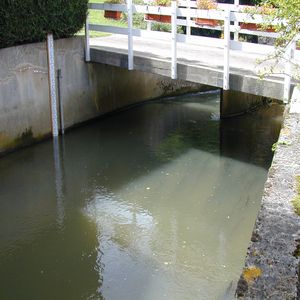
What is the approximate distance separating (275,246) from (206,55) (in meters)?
8.14

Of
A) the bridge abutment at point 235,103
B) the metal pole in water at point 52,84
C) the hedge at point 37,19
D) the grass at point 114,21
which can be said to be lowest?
the bridge abutment at point 235,103

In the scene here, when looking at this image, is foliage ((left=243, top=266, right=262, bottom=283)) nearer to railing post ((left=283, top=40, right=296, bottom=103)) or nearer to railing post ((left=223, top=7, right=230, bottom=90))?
railing post ((left=283, top=40, right=296, bottom=103))

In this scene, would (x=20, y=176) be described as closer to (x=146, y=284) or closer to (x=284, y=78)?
(x=146, y=284)

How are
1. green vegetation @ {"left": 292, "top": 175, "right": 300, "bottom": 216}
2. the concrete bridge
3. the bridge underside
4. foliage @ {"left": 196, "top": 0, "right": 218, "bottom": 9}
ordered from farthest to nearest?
foliage @ {"left": 196, "top": 0, "right": 218, "bottom": 9} < the bridge underside < the concrete bridge < green vegetation @ {"left": 292, "top": 175, "right": 300, "bottom": 216}

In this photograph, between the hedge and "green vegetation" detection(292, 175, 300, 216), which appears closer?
"green vegetation" detection(292, 175, 300, 216)

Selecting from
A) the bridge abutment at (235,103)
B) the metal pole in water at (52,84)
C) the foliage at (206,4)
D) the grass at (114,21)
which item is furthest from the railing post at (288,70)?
the grass at (114,21)

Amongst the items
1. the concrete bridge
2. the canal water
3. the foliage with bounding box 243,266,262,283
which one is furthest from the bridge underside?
the foliage with bounding box 243,266,262,283

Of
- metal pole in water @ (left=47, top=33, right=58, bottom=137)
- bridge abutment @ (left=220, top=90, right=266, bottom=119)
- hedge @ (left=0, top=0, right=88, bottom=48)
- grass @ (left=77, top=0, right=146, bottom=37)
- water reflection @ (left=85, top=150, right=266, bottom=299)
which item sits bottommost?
water reflection @ (left=85, top=150, right=266, bottom=299)

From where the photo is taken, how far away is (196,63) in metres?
9.97

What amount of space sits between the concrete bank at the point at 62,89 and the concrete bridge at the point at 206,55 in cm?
58

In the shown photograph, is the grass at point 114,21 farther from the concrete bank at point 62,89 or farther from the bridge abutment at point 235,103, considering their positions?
the bridge abutment at point 235,103

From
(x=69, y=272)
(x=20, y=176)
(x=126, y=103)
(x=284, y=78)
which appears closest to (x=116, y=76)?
(x=126, y=103)

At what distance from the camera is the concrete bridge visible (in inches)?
333

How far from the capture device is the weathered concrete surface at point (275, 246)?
2.93 m
